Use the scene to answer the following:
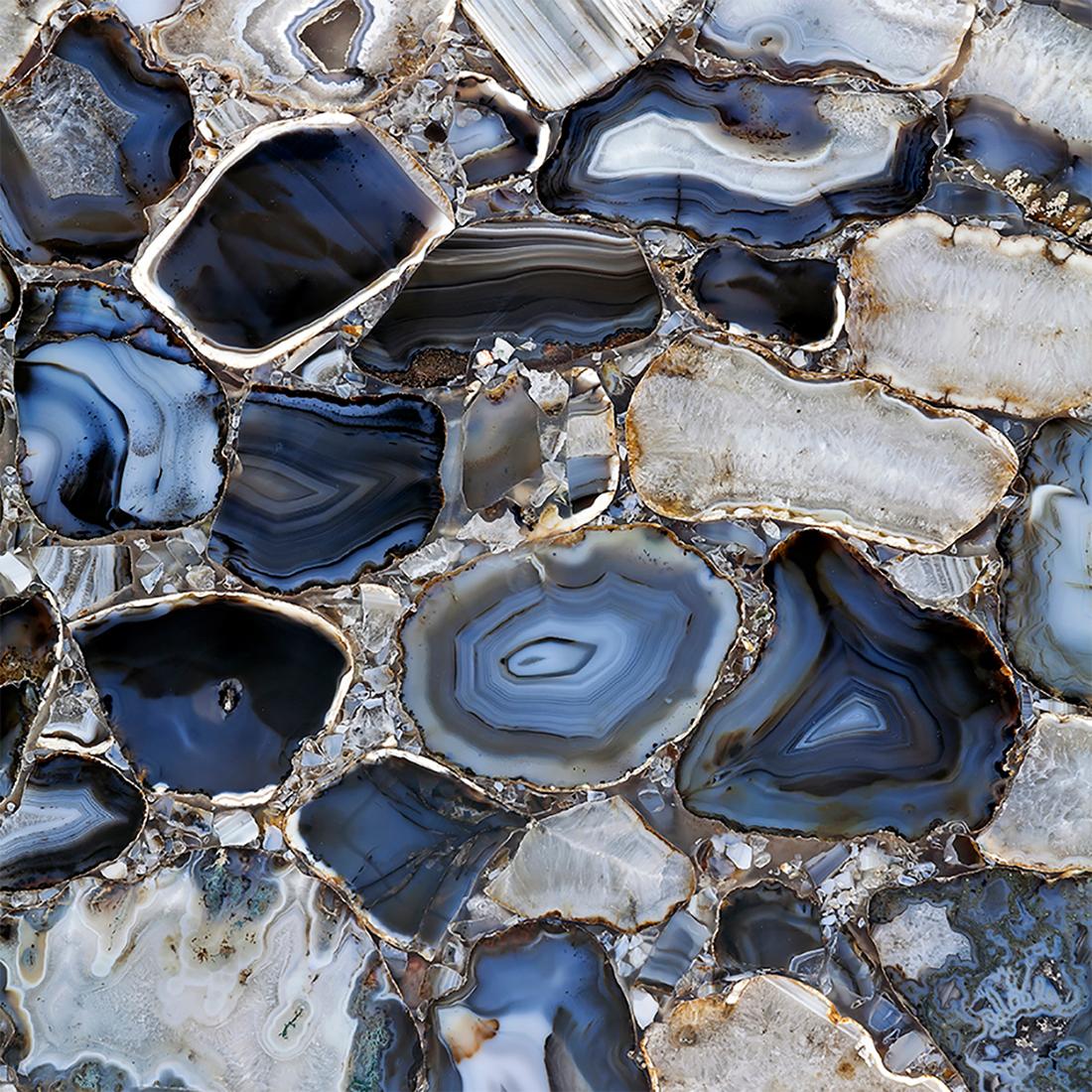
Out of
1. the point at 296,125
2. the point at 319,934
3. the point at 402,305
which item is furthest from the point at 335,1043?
the point at 296,125

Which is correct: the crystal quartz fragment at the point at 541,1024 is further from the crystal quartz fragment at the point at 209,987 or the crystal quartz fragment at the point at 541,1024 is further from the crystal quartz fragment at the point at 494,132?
the crystal quartz fragment at the point at 494,132

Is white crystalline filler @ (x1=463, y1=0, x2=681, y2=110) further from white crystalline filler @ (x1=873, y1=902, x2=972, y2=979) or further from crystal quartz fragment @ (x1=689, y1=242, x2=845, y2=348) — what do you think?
white crystalline filler @ (x1=873, y1=902, x2=972, y2=979)

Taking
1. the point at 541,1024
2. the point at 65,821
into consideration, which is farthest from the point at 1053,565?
the point at 65,821

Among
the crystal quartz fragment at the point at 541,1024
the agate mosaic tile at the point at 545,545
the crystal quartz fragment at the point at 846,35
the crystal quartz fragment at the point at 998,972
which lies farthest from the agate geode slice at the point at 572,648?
the crystal quartz fragment at the point at 846,35

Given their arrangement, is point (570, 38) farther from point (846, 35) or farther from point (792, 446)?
point (792, 446)

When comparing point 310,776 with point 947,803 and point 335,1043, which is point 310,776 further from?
point 947,803

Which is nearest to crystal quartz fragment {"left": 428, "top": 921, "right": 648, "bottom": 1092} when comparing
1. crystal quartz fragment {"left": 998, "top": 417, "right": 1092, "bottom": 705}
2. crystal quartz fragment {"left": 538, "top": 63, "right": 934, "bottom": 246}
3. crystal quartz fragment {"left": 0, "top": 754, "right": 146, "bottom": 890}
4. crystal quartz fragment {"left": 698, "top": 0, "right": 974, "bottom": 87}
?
crystal quartz fragment {"left": 0, "top": 754, "right": 146, "bottom": 890}
